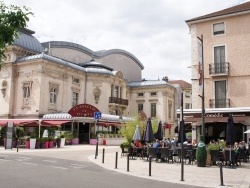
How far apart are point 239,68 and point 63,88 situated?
25492 mm

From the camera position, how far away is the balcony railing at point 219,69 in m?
24.7

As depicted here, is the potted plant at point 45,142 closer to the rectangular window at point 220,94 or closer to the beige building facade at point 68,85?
the beige building facade at point 68,85

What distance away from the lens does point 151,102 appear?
5784 centimetres

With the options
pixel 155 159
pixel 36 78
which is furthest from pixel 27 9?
pixel 36 78

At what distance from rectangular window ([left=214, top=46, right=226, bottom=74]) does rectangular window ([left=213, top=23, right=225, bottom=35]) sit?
1.25m

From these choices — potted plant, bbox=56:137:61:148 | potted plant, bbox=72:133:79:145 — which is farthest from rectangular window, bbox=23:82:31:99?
potted plant, bbox=56:137:61:148

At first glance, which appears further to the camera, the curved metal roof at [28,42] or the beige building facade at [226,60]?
the curved metal roof at [28,42]

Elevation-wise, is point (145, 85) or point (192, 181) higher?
point (145, 85)

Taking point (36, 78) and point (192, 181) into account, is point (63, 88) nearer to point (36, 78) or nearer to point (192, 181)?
point (36, 78)

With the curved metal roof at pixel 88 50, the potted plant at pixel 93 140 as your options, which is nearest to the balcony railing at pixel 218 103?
the potted plant at pixel 93 140

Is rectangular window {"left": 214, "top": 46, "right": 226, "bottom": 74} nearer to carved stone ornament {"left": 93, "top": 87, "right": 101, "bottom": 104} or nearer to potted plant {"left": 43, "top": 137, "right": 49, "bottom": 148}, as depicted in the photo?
potted plant {"left": 43, "top": 137, "right": 49, "bottom": 148}

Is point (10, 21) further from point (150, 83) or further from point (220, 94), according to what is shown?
point (150, 83)

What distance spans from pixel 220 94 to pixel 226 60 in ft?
8.83

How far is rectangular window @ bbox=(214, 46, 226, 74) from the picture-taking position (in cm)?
2492
